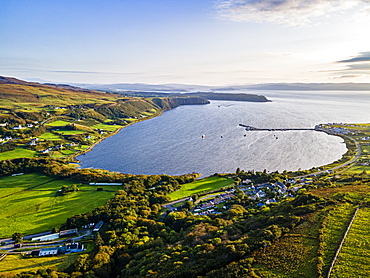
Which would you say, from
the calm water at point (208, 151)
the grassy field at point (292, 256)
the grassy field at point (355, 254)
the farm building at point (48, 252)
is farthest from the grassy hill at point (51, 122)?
the grassy field at point (355, 254)

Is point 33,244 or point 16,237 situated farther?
point 16,237

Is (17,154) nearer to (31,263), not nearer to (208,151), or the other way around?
(31,263)

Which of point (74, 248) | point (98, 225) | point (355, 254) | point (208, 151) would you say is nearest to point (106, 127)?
point (208, 151)

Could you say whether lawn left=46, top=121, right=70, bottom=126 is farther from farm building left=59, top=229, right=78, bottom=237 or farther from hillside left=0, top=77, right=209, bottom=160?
farm building left=59, top=229, right=78, bottom=237

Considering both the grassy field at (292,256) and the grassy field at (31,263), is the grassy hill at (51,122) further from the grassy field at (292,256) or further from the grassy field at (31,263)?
the grassy field at (292,256)

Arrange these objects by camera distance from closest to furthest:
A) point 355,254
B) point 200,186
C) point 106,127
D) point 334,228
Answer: point 355,254
point 334,228
point 200,186
point 106,127

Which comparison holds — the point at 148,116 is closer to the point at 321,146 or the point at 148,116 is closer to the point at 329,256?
the point at 321,146

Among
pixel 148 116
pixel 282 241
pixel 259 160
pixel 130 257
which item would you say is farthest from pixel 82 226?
pixel 148 116
